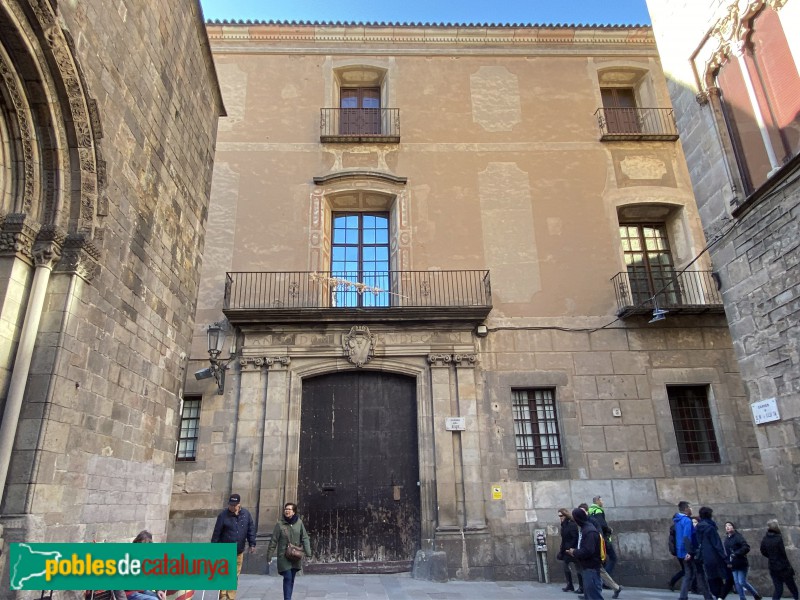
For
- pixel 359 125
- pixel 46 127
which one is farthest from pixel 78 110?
pixel 359 125

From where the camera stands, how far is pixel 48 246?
6.03 meters

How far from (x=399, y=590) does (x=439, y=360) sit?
4.50m

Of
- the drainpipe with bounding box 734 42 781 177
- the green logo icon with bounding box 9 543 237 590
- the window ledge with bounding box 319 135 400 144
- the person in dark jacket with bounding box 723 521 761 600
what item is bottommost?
the person in dark jacket with bounding box 723 521 761 600

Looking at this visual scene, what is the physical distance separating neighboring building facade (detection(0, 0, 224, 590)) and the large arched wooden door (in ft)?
10.5

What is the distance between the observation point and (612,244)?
12961 millimetres

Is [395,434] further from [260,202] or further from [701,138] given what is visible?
[701,138]

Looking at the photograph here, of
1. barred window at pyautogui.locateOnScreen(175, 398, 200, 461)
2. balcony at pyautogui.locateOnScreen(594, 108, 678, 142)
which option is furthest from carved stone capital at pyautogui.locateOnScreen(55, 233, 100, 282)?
balcony at pyautogui.locateOnScreen(594, 108, 678, 142)

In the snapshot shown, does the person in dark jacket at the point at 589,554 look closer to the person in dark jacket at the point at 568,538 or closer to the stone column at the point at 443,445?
the person in dark jacket at the point at 568,538

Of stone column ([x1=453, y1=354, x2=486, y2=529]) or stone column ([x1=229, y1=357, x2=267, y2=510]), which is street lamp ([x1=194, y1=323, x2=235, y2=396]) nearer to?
stone column ([x1=229, y1=357, x2=267, y2=510])

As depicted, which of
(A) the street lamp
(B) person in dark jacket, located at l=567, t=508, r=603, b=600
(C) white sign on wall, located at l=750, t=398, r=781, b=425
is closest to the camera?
(B) person in dark jacket, located at l=567, t=508, r=603, b=600

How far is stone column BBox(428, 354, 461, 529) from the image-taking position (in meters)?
10.6

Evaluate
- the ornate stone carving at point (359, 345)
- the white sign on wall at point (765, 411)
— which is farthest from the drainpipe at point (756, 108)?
the ornate stone carving at point (359, 345)

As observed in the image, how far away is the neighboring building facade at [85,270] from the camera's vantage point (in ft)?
18.4

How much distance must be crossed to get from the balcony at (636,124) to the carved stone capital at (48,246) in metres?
12.4
